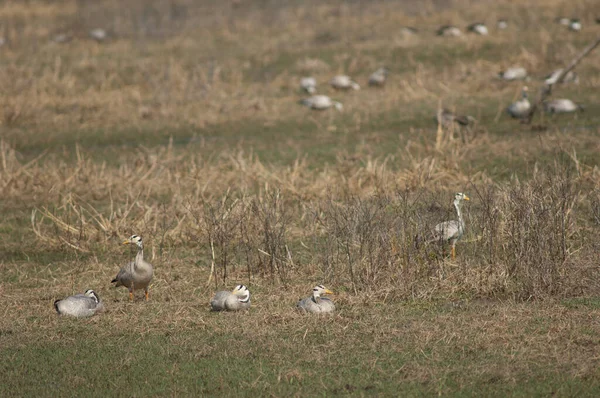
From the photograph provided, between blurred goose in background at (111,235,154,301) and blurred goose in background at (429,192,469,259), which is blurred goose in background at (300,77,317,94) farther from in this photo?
blurred goose in background at (111,235,154,301)

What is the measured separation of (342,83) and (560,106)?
525 cm

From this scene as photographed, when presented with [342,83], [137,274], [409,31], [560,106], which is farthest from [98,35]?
[137,274]

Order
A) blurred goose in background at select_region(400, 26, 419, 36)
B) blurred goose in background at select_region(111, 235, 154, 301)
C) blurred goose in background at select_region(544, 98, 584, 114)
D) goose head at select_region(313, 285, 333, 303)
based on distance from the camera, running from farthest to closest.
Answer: blurred goose in background at select_region(400, 26, 419, 36) < blurred goose in background at select_region(544, 98, 584, 114) < blurred goose in background at select_region(111, 235, 154, 301) < goose head at select_region(313, 285, 333, 303)

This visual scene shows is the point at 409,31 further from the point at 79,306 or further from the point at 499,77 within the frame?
the point at 79,306

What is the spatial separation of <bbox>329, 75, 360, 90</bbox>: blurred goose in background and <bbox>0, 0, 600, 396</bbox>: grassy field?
1.42ft

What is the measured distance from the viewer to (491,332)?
7.07m

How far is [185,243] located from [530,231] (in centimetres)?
420

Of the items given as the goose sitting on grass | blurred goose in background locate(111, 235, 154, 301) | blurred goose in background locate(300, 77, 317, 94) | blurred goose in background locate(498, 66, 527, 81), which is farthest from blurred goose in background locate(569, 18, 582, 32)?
blurred goose in background locate(111, 235, 154, 301)

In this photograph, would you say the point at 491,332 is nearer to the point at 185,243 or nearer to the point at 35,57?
the point at 185,243

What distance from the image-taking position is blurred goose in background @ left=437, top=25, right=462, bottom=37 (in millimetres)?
23016

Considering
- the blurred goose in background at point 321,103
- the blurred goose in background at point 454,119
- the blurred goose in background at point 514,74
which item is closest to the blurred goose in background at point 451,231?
the blurred goose in background at point 454,119

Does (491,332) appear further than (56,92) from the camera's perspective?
No

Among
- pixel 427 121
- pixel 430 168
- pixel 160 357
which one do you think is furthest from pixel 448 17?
pixel 160 357

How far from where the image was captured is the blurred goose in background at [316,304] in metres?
7.77
